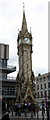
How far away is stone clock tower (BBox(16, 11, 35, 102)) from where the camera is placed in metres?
61.4

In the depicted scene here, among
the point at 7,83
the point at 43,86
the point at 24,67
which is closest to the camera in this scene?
the point at 7,83

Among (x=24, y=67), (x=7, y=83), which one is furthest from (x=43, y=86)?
(x=7, y=83)

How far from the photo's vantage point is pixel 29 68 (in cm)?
6638

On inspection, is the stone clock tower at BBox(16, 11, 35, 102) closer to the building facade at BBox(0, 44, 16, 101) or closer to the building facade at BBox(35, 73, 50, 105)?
the building facade at BBox(0, 44, 16, 101)

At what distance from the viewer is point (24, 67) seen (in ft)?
216

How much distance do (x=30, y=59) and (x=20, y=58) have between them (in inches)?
110

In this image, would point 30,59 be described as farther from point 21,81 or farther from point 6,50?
point 6,50

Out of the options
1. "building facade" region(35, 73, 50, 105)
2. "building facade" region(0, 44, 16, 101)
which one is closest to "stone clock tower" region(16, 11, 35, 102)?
"building facade" region(0, 44, 16, 101)

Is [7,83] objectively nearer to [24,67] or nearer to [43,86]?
[24,67]

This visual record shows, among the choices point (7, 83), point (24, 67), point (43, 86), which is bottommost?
point (43, 86)

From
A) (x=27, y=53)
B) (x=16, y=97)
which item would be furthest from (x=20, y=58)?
(x=16, y=97)

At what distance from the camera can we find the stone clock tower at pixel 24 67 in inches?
2418

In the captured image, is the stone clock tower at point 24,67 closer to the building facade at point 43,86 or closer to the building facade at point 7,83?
the building facade at point 7,83

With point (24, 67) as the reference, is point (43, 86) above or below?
below
